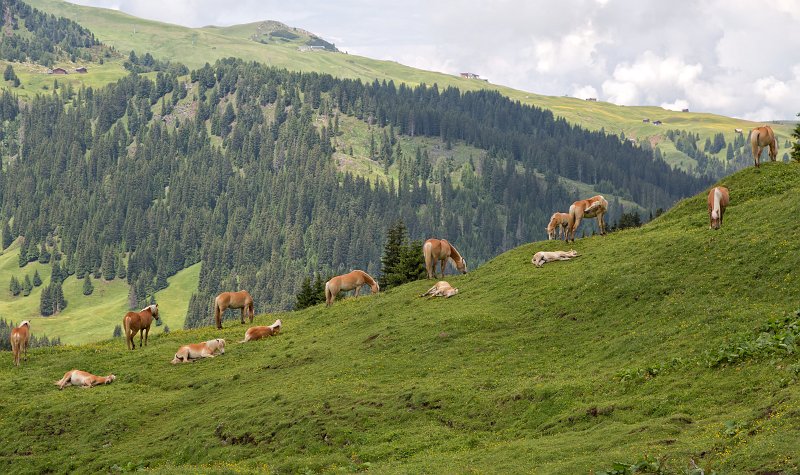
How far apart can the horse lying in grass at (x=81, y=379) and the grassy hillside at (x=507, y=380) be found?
0.94m

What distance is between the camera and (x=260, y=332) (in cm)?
4994

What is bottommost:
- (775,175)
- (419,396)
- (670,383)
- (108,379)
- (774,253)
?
(108,379)

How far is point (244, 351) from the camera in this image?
47.3 meters

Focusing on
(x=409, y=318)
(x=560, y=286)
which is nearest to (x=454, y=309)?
(x=409, y=318)

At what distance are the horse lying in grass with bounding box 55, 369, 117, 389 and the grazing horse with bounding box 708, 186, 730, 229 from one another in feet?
110

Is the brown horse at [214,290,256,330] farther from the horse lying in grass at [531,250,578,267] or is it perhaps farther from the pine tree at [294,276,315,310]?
the pine tree at [294,276,315,310]

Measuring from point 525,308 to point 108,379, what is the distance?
74.2ft

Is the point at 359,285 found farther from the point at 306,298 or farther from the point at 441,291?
the point at 306,298

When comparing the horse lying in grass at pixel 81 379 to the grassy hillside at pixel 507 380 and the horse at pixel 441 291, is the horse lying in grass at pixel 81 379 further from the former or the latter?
the horse at pixel 441 291

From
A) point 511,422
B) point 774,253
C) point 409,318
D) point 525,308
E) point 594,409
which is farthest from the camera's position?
point 409,318

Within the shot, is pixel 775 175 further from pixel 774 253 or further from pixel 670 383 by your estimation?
pixel 670 383

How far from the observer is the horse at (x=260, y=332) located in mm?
49656

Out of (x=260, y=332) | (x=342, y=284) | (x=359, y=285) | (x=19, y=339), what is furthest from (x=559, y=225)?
(x=19, y=339)

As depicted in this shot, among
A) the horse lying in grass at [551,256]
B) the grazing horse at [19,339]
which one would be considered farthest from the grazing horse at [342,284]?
the grazing horse at [19,339]
